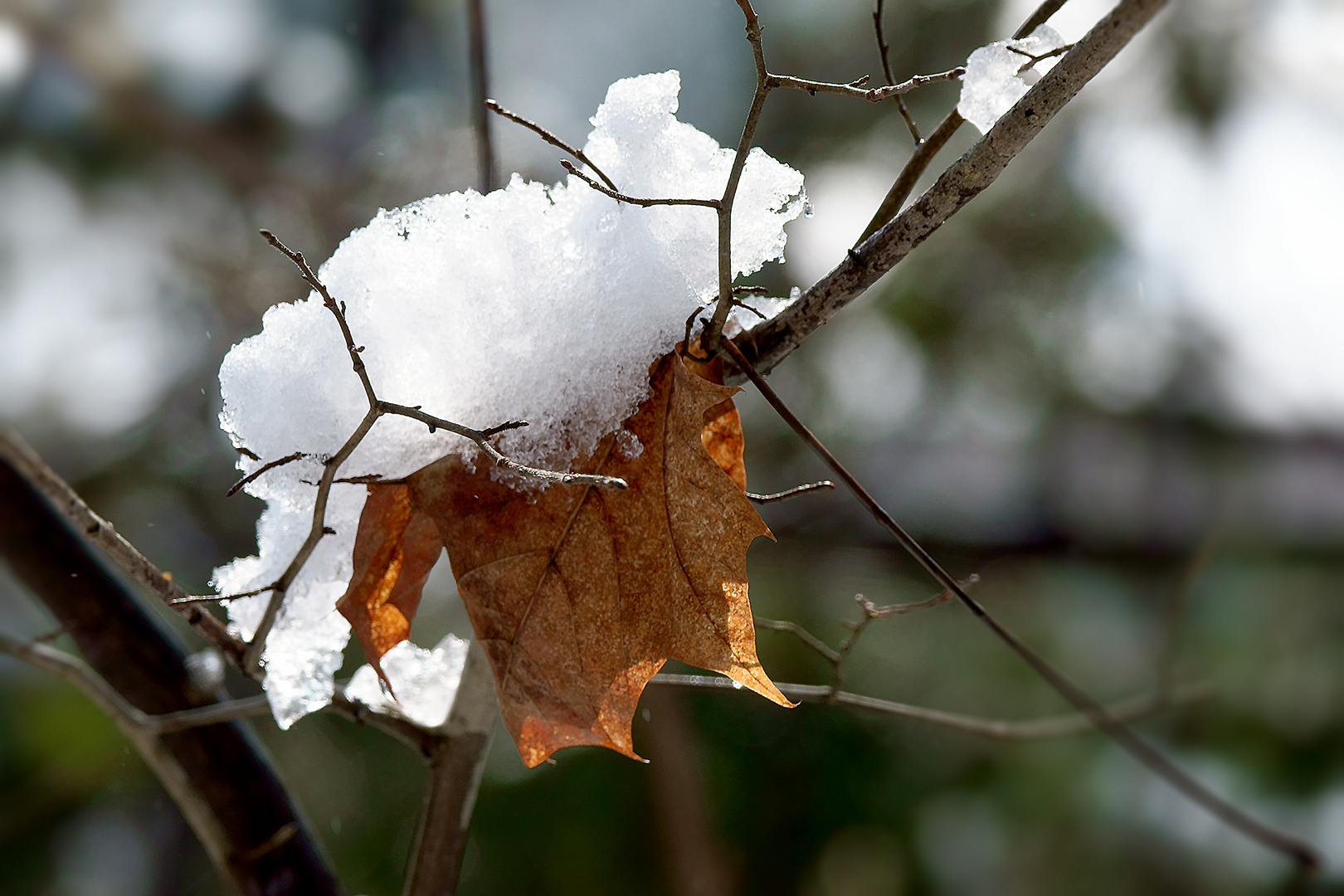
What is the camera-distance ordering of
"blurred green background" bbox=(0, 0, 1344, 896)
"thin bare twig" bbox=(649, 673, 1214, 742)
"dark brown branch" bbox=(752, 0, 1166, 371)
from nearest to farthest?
"dark brown branch" bbox=(752, 0, 1166, 371), "thin bare twig" bbox=(649, 673, 1214, 742), "blurred green background" bbox=(0, 0, 1344, 896)

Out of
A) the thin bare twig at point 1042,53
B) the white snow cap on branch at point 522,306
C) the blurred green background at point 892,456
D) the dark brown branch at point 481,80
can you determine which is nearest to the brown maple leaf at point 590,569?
the white snow cap on branch at point 522,306

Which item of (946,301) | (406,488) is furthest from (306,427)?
(946,301)

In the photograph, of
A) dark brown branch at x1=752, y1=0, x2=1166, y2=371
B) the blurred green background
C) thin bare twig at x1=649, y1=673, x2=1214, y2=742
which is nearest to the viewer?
dark brown branch at x1=752, y1=0, x2=1166, y2=371

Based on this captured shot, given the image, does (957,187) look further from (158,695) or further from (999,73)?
(158,695)

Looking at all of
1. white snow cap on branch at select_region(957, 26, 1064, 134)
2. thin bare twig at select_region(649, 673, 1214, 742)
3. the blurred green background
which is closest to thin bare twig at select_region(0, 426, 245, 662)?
thin bare twig at select_region(649, 673, 1214, 742)

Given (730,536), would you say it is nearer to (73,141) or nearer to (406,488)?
(406,488)

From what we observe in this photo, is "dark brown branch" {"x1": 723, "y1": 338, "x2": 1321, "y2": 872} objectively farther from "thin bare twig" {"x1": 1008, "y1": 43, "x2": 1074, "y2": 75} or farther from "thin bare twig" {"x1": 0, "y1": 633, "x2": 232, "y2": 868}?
"thin bare twig" {"x1": 0, "y1": 633, "x2": 232, "y2": 868}
